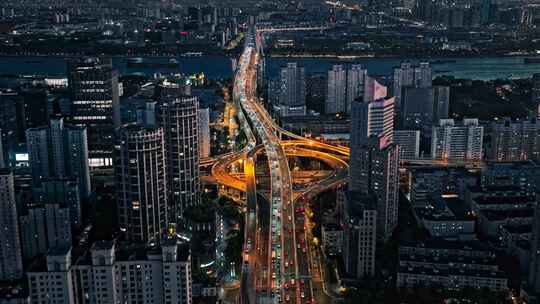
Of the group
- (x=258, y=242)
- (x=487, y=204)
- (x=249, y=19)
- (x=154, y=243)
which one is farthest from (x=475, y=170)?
(x=249, y=19)

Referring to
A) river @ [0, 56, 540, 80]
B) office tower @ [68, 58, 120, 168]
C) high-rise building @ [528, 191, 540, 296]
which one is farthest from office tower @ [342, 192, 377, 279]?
river @ [0, 56, 540, 80]

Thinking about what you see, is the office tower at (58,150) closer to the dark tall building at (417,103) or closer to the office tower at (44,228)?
the office tower at (44,228)

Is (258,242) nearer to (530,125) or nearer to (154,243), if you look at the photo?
(154,243)

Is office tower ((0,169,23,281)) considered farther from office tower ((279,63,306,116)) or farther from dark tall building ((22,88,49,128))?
office tower ((279,63,306,116))

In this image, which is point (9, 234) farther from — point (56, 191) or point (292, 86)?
point (292, 86)

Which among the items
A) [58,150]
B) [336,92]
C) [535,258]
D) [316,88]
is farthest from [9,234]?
[316,88]

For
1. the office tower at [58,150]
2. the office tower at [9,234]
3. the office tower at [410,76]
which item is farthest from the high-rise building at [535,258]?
the office tower at [410,76]

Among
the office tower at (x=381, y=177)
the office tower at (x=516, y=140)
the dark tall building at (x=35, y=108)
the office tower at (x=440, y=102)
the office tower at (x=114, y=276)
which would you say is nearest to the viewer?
the office tower at (x=114, y=276)
